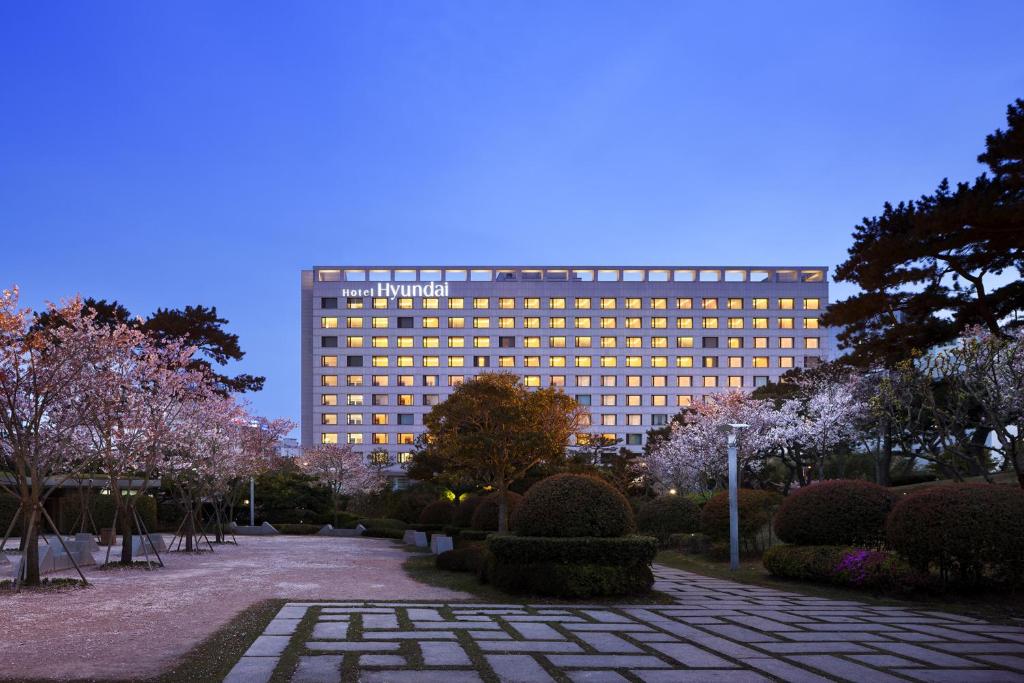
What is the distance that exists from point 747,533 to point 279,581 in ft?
45.7

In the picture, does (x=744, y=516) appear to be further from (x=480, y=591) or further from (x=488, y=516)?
(x=480, y=591)

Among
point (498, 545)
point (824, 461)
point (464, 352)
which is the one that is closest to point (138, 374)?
point (498, 545)

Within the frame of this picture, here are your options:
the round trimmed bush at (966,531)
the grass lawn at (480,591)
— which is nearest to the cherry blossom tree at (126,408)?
the grass lawn at (480,591)

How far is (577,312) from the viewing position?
101 m

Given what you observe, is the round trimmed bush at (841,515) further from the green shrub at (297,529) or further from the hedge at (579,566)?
the green shrub at (297,529)

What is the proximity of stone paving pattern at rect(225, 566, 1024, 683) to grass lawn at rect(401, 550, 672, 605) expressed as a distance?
0.85m

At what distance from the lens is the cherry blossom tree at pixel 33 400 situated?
16.0m

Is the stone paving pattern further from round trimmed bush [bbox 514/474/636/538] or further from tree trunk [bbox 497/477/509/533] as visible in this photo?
tree trunk [bbox 497/477/509/533]

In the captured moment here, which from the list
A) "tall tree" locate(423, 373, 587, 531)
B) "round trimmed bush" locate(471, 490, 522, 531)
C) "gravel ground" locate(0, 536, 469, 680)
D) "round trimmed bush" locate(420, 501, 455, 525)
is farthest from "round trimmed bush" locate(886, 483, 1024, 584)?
"round trimmed bush" locate(420, 501, 455, 525)

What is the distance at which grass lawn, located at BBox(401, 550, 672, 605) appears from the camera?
559 inches

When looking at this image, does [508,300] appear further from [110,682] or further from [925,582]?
[110,682]

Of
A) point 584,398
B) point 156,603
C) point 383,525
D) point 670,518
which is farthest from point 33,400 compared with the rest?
point 584,398

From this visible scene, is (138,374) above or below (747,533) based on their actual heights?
above

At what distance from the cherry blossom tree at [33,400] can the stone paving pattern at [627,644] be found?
23.1ft
